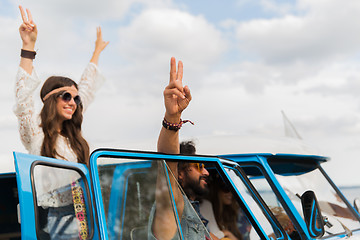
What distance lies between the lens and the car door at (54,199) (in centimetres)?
213

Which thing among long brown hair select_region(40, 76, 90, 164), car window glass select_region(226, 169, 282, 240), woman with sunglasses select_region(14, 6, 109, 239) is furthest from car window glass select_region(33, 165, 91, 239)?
car window glass select_region(226, 169, 282, 240)

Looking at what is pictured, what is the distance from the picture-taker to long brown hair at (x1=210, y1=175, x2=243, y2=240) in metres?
3.31

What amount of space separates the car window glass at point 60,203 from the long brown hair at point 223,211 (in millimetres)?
1150

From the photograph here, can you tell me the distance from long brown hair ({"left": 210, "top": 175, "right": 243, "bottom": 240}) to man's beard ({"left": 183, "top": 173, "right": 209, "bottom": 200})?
0.08 meters

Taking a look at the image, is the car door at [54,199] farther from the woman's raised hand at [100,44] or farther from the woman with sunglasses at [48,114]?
the woman's raised hand at [100,44]

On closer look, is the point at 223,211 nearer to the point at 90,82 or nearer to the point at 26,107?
the point at 90,82

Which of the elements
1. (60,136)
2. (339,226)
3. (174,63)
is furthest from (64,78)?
(339,226)

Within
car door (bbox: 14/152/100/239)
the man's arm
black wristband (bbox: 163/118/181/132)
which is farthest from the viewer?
black wristband (bbox: 163/118/181/132)

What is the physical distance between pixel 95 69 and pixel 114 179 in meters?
1.41

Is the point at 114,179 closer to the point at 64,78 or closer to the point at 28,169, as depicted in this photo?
the point at 28,169

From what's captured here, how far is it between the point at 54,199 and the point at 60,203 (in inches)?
1.7

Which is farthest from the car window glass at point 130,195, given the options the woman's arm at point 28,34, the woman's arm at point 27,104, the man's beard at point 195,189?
the woman's arm at point 28,34

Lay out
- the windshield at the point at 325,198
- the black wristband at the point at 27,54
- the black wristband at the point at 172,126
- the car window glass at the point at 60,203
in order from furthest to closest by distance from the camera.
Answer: the windshield at the point at 325,198 → the black wristband at the point at 27,54 → the black wristband at the point at 172,126 → the car window glass at the point at 60,203

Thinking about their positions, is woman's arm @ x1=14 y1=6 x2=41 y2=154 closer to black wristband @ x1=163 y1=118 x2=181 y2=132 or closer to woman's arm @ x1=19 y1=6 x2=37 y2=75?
woman's arm @ x1=19 y1=6 x2=37 y2=75
